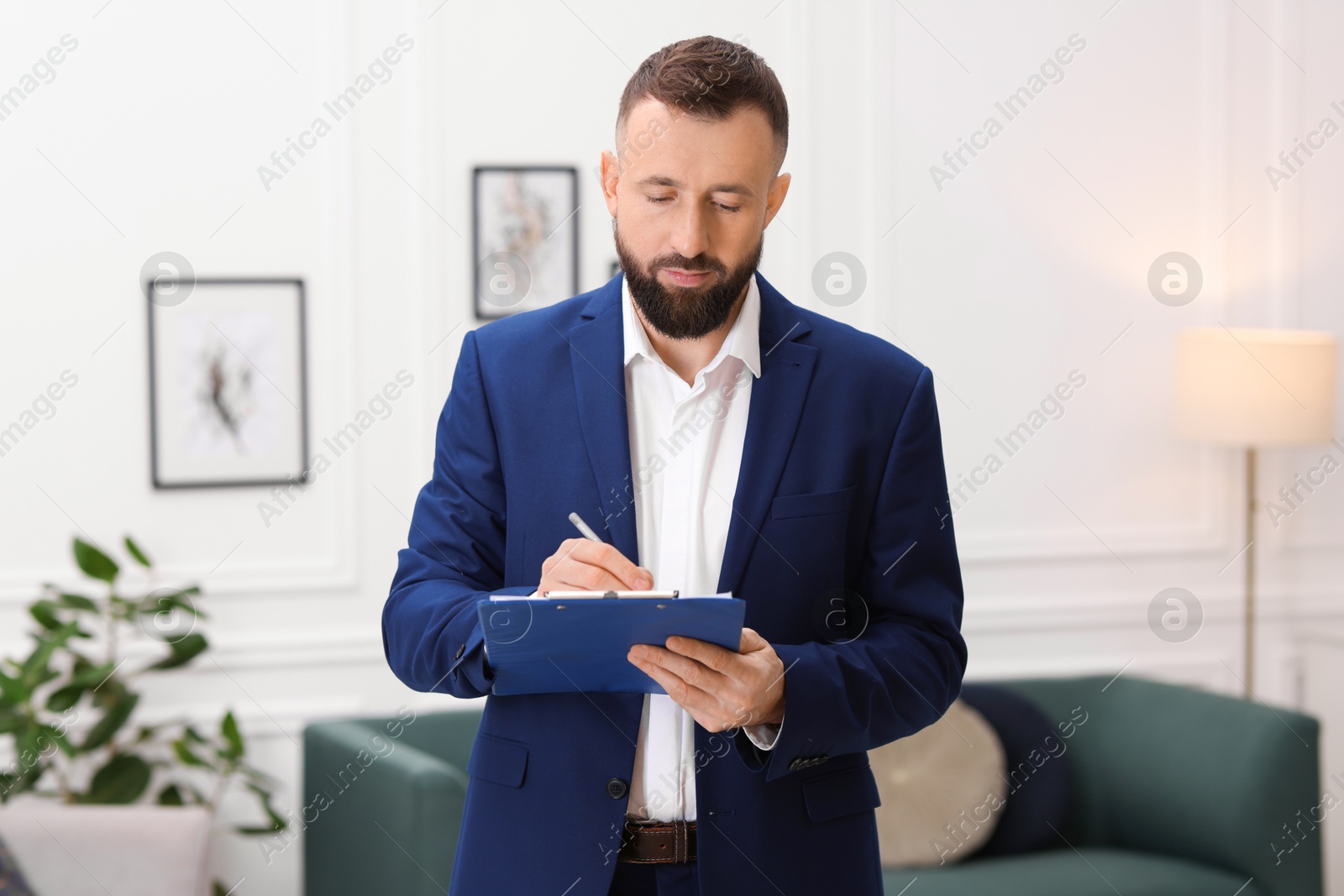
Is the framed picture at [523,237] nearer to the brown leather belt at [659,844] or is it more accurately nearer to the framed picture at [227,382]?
the framed picture at [227,382]

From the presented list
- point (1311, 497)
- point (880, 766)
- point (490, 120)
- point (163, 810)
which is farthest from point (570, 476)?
point (1311, 497)

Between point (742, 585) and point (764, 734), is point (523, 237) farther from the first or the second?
point (764, 734)

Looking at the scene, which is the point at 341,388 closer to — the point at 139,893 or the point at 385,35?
the point at 385,35

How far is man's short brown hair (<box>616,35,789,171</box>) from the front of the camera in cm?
141

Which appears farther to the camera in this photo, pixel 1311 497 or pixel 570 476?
pixel 1311 497

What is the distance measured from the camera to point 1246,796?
10.3 ft

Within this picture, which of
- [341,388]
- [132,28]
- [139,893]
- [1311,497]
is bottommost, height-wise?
[139,893]

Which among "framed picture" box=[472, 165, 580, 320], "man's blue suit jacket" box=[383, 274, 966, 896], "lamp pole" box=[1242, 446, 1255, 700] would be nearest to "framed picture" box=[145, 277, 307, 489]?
"framed picture" box=[472, 165, 580, 320]

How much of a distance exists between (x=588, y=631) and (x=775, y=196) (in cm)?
63

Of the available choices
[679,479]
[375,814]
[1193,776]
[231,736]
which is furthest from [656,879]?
[1193,776]

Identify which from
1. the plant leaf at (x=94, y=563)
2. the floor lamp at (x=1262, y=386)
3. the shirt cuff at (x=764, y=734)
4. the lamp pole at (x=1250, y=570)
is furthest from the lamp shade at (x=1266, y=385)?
the plant leaf at (x=94, y=563)

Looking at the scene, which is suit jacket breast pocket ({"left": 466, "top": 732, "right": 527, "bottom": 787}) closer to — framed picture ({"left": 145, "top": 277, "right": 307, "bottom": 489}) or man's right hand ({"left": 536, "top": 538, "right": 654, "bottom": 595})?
man's right hand ({"left": 536, "top": 538, "right": 654, "bottom": 595})

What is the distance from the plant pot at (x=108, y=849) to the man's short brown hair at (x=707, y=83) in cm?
205

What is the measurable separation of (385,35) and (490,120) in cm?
36
